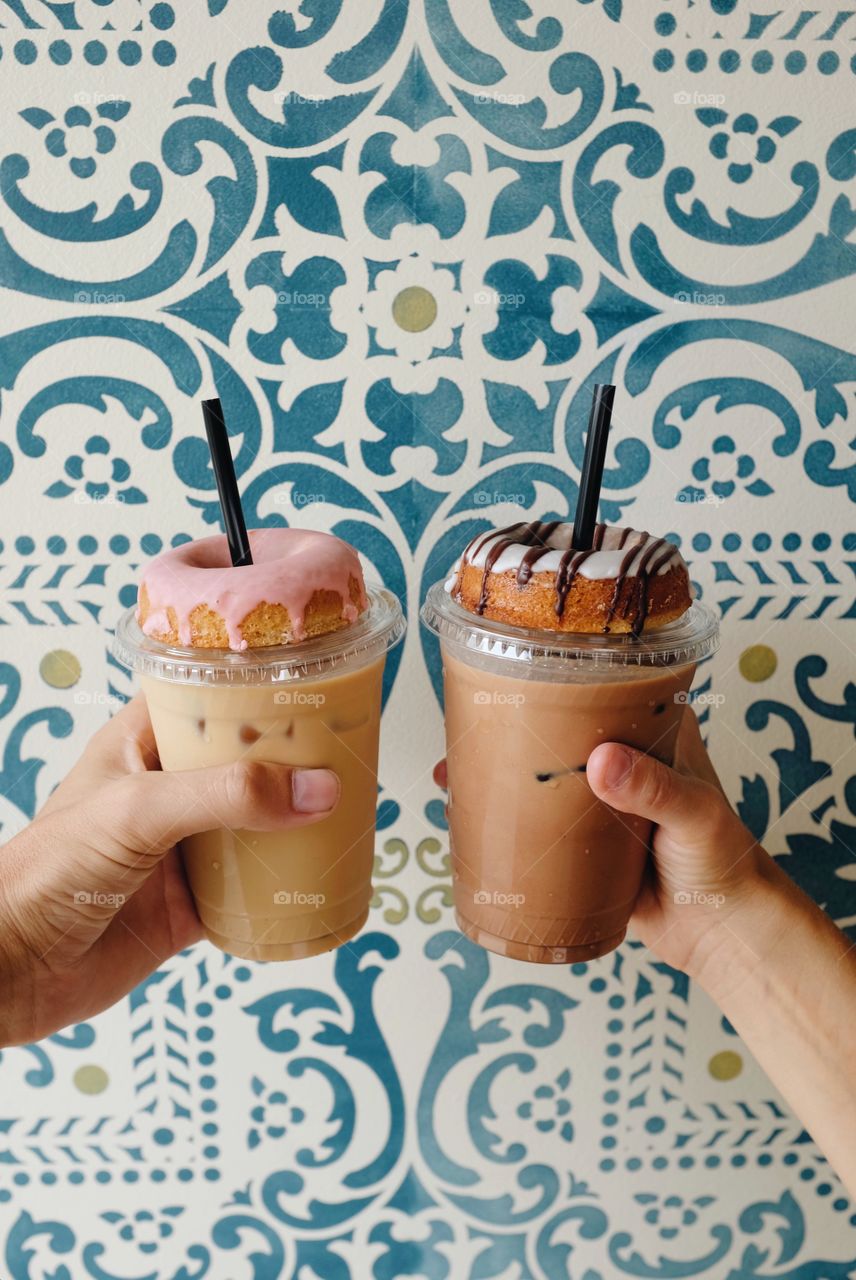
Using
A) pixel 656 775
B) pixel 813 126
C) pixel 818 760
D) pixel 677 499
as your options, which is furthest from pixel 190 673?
pixel 813 126

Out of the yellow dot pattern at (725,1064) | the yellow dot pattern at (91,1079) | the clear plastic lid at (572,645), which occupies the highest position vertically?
the clear plastic lid at (572,645)

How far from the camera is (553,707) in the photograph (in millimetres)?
944

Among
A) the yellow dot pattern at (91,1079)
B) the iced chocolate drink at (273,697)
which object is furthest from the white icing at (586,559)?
the yellow dot pattern at (91,1079)

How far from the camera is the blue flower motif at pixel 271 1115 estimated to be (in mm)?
1437

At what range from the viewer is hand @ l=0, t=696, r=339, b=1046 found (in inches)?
35.9

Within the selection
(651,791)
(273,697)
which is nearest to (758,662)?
(651,791)

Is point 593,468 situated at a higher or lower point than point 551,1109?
higher

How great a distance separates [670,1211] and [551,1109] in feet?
0.88

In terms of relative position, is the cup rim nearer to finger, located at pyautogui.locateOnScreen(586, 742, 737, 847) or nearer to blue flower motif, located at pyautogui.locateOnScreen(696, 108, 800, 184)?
finger, located at pyautogui.locateOnScreen(586, 742, 737, 847)

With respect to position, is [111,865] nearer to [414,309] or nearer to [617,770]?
[617,770]

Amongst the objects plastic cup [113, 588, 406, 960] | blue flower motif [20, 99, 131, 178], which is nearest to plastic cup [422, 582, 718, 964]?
plastic cup [113, 588, 406, 960]

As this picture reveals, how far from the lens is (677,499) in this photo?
128 centimetres

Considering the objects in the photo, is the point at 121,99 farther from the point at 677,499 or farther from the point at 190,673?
the point at 677,499

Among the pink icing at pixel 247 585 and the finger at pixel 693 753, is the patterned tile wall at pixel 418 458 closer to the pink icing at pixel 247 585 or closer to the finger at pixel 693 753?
the finger at pixel 693 753
